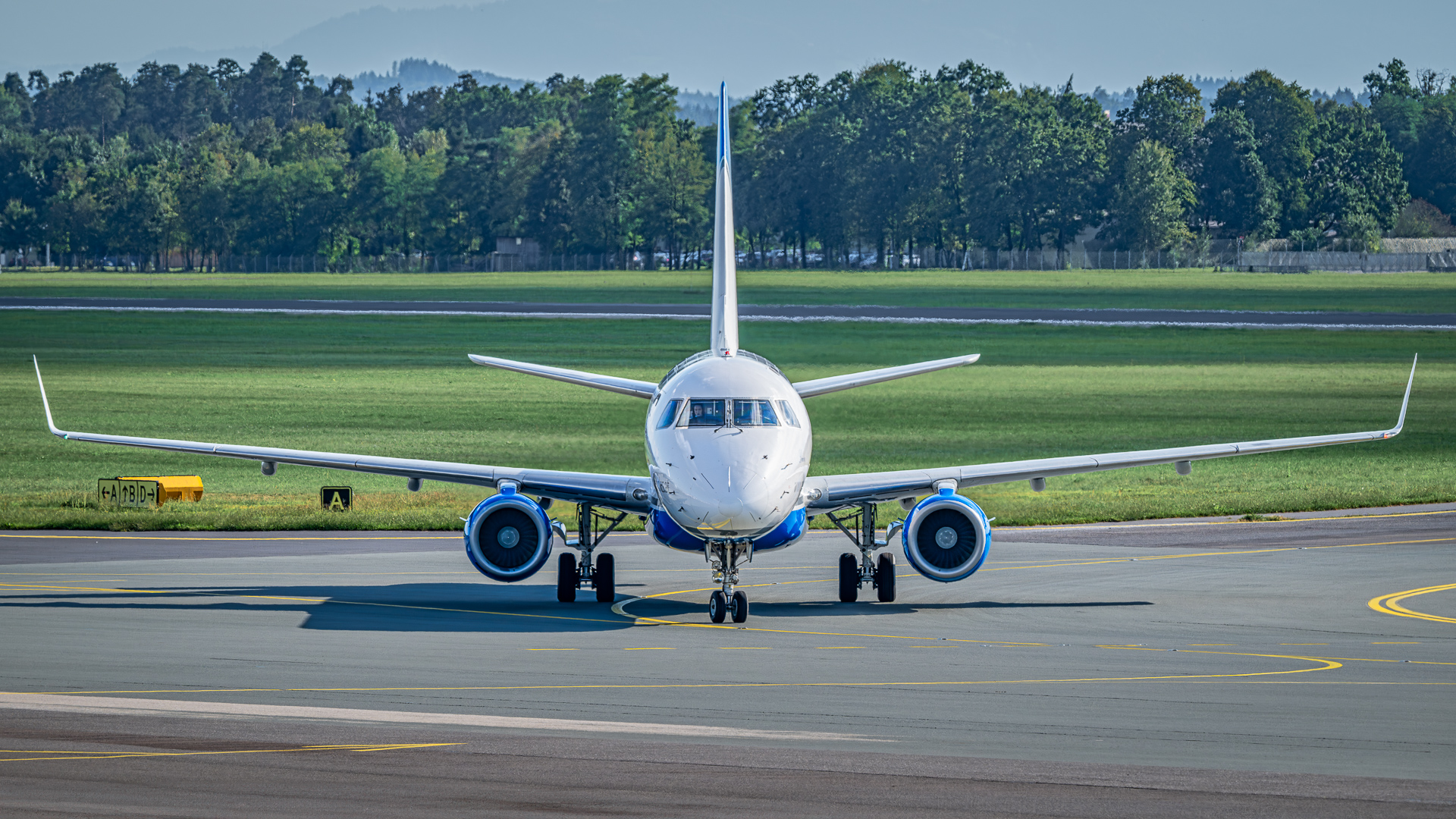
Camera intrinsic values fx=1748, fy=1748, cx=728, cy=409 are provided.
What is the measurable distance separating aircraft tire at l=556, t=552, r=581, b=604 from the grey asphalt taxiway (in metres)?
0.45

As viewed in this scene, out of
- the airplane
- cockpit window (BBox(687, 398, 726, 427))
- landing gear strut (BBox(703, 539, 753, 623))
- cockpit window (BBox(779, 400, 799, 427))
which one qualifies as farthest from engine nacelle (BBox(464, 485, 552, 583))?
cockpit window (BBox(779, 400, 799, 427))

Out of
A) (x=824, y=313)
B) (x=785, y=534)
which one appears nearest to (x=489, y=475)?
(x=785, y=534)

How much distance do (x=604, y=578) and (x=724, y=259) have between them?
7587 mm

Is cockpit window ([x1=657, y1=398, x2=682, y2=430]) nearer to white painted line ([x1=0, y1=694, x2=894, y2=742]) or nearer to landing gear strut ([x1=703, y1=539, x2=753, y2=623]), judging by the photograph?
landing gear strut ([x1=703, y1=539, x2=753, y2=623])

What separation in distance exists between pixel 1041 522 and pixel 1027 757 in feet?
74.4

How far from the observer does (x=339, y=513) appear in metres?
40.7

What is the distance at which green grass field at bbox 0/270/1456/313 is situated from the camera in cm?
14150

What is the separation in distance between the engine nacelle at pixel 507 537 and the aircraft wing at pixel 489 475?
3.04 ft

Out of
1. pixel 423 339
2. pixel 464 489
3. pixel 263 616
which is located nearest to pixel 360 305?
pixel 423 339

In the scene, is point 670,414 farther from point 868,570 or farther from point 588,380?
point 588,380

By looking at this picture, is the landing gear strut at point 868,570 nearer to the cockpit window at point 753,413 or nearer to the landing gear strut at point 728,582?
the landing gear strut at point 728,582

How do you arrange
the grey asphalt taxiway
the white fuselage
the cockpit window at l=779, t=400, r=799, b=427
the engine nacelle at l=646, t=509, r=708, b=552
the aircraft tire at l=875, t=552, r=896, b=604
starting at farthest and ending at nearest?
the aircraft tire at l=875, t=552, r=896, b=604 → the engine nacelle at l=646, t=509, r=708, b=552 → the cockpit window at l=779, t=400, r=799, b=427 → the white fuselage → the grey asphalt taxiway

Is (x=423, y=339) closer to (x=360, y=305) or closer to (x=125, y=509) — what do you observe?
(x=360, y=305)

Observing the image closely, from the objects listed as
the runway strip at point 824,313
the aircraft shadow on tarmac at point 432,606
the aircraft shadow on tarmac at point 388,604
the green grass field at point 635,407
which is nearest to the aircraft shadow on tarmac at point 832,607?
the aircraft shadow on tarmac at point 432,606
